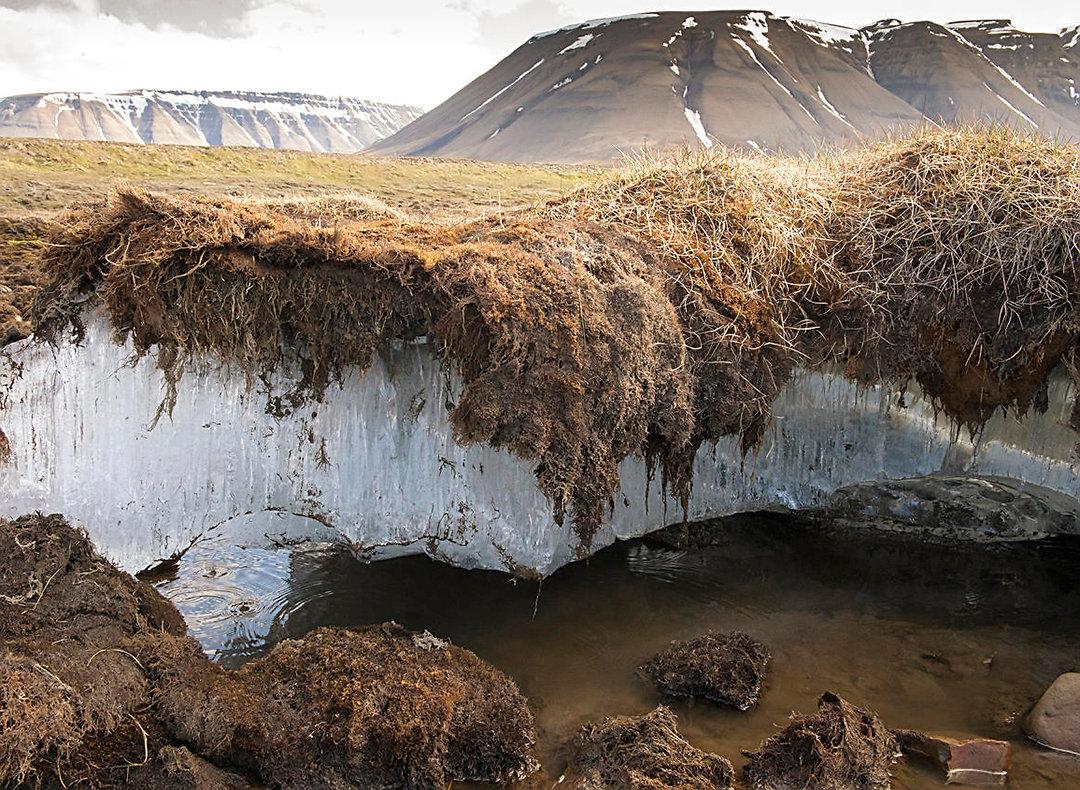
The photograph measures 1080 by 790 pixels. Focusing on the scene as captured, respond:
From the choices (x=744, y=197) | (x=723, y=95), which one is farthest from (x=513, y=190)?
(x=723, y=95)

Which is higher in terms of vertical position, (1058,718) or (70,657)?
(70,657)

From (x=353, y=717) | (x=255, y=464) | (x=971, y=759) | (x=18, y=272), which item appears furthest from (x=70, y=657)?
(x=971, y=759)

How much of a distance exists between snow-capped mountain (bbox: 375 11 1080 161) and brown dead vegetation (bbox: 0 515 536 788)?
85017 mm

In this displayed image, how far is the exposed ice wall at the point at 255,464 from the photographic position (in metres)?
5.44

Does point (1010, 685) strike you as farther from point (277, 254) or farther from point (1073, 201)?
point (277, 254)

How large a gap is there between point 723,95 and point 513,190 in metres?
97.1

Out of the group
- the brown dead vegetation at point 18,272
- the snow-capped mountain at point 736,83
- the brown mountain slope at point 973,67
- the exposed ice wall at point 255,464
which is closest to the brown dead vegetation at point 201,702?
the exposed ice wall at point 255,464

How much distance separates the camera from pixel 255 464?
5.70 m

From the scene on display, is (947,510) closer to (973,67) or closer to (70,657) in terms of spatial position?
(70,657)

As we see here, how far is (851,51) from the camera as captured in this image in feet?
440

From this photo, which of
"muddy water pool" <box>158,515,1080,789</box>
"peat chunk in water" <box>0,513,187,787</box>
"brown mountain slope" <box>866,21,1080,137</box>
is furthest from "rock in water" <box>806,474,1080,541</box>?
"brown mountain slope" <box>866,21,1080,137</box>

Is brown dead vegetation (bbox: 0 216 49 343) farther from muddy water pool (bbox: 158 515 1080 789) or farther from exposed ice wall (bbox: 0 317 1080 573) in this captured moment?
muddy water pool (bbox: 158 515 1080 789)

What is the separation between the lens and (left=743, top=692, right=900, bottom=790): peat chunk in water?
4.52m

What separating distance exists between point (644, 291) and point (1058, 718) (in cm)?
337
